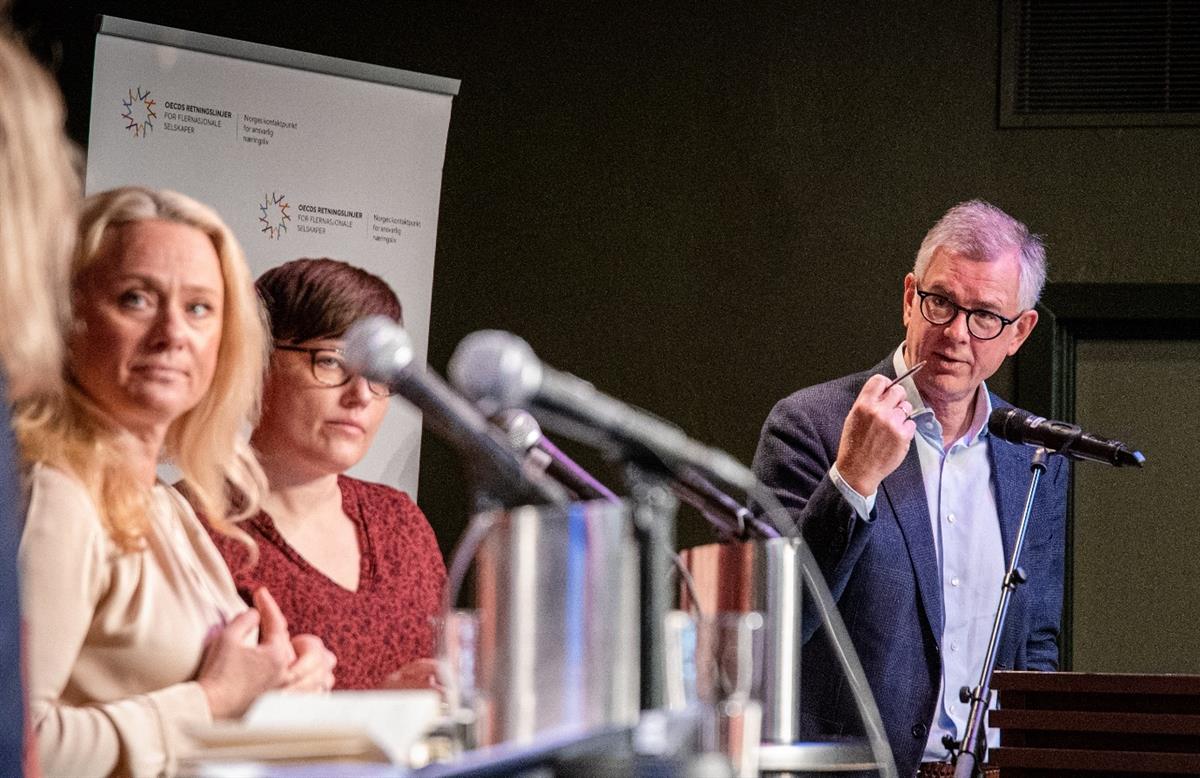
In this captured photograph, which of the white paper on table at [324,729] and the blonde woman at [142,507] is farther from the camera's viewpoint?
the blonde woman at [142,507]

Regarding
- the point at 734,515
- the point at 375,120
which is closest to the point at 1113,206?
the point at 375,120

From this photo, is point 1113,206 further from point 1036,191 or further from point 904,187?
point 904,187

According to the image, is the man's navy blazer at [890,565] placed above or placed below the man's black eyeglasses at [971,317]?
below

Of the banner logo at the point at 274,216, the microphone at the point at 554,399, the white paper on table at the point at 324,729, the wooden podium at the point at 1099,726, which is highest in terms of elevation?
the banner logo at the point at 274,216

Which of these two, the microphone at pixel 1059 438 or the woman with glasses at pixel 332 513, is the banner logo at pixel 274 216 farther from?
the microphone at pixel 1059 438

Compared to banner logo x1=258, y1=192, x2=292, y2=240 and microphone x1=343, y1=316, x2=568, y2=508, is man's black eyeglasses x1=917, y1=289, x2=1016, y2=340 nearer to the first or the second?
banner logo x1=258, y1=192, x2=292, y2=240

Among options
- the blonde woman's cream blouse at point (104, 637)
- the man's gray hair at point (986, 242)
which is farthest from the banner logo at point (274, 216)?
the blonde woman's cream blouse at point (104, 637)

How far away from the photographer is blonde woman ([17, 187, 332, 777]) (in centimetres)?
148

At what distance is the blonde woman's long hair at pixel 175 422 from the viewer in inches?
62.8

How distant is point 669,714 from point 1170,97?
3.79 m

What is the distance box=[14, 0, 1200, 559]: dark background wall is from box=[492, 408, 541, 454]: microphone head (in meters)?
2.49

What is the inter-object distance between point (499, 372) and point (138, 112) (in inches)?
115

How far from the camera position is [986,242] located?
3262 millimetres

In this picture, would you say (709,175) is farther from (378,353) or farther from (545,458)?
(378,353)
